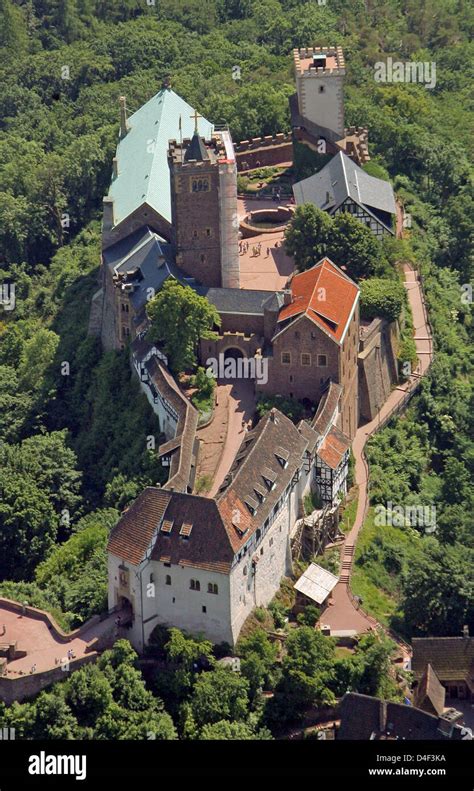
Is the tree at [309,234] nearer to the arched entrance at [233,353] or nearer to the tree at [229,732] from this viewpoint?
the arched entrance at [233,353]

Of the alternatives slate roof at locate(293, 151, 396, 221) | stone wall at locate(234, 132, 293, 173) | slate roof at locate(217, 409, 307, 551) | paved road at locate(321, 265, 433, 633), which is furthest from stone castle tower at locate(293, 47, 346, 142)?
slate roof at locate(217, 409, 307, 551)

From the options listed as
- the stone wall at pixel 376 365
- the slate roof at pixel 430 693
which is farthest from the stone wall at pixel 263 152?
the slate roof at pixel 430 693

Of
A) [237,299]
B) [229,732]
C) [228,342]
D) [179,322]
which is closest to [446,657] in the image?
[229,732]

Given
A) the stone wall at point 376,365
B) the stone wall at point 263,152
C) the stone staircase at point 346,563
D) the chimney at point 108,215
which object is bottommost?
the stone staircase at point 346,563

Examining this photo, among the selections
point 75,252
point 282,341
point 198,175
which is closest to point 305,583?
point 282,341

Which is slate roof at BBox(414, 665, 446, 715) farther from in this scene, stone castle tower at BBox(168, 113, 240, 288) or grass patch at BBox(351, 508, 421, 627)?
stone castle tower at BBox(168, 113, 240, 288)
